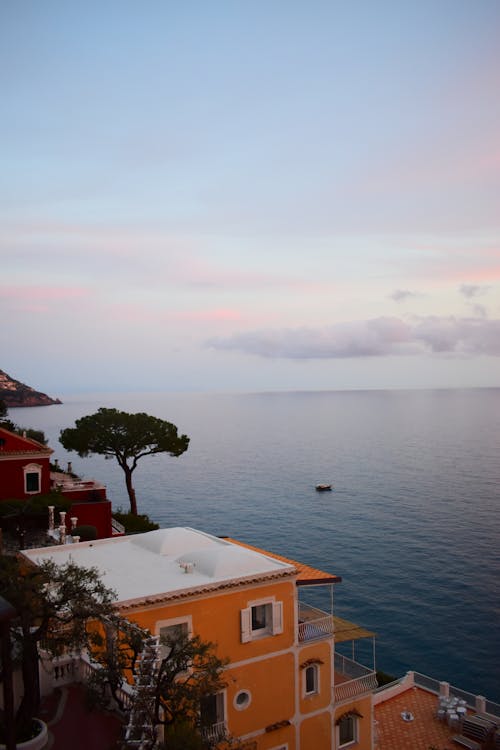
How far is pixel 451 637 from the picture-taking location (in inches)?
1686

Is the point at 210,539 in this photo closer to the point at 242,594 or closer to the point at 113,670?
the point at 242,594

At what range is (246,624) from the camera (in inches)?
756

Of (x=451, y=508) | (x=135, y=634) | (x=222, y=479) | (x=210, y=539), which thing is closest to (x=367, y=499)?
(x=451, y=508)

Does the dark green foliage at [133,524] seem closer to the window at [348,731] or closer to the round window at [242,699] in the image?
the window at [348,731]

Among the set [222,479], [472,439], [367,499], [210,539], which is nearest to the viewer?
[210,539]

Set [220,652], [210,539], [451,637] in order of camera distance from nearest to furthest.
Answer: [220,652]
[210,539]
[451,637]

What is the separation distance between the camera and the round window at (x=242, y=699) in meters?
19.1

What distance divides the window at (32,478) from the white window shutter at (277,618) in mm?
Result: 21066

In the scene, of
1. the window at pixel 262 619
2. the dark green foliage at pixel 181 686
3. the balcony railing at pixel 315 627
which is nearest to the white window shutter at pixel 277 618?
the window at pixel 262 619

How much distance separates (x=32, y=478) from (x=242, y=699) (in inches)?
846

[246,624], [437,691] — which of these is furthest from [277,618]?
[437,691]

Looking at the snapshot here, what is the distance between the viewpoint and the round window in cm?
1908

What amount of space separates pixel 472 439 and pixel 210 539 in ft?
497

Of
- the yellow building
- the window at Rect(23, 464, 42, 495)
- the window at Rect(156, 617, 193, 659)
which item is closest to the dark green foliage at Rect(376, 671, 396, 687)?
the yellow building
